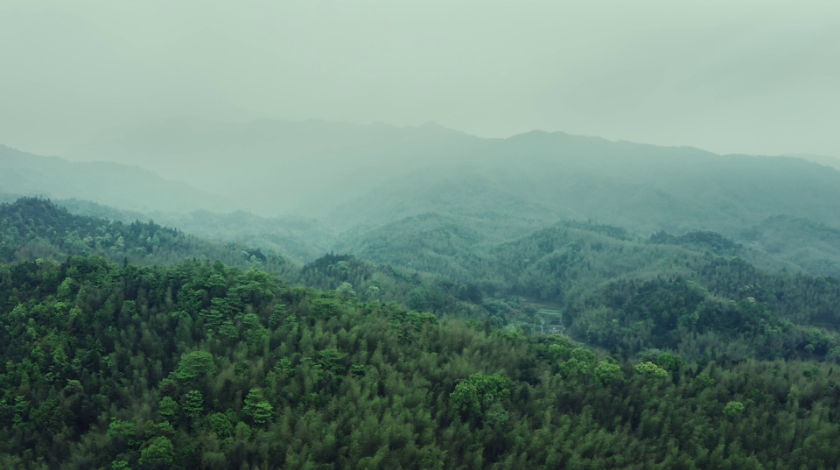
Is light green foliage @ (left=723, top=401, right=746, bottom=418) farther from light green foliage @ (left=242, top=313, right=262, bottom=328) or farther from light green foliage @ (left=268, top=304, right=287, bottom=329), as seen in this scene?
light green foliage @ (left=242, top=313, right=262, bottom=328)

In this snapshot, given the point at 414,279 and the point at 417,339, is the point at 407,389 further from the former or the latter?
the point at 414,279

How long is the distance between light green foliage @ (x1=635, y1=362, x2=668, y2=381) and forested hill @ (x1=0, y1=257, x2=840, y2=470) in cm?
15

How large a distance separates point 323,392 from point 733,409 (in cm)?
2464

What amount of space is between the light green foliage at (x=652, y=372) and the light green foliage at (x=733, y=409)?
384cm

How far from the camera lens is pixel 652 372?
30.9 metres

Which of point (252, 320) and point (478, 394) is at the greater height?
point (252, 320)

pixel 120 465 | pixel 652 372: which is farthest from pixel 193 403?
pixel 652 372

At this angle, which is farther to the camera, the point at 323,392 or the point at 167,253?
the point at 167,253

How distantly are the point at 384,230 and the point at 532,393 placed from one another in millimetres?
123515

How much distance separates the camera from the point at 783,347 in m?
55.8

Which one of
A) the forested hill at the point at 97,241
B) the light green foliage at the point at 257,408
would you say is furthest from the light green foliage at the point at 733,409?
the forested hill at the point at 97,241

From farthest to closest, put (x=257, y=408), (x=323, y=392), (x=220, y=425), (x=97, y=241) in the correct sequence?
(x=97, y=241) < (x=323, y=392) < (x=257, y=408) < (x=220, y=425)

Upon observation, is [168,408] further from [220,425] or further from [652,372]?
[652,372]

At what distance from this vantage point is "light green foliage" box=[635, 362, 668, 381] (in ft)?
99.7
